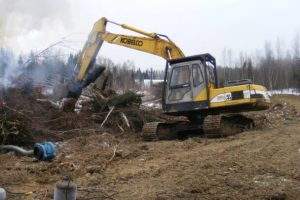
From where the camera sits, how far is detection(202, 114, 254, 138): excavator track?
11836 millimetres

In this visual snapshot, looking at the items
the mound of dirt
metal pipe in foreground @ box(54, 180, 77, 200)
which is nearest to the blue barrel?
metal pipe in foreground @ box(54, 180, 77, 200)

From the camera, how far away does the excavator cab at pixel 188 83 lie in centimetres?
1274

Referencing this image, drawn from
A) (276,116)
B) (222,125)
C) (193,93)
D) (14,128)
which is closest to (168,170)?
(14,128)

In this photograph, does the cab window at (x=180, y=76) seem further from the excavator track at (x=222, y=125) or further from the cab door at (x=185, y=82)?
the excavator track at (x=222, y=125)

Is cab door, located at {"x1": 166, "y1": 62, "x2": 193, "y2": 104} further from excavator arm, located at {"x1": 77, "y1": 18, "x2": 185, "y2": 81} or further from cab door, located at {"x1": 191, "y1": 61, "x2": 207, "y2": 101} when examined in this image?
excavator arm, located at {"x1": 77, "y1": 18, "x2": 185, "y2": 81}

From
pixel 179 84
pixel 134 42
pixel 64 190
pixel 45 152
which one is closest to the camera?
pixel 64 190

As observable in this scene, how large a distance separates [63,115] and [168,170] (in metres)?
5.76

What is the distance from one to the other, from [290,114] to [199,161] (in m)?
11.7

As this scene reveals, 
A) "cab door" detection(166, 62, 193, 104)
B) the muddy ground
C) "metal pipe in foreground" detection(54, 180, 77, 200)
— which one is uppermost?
"cab door" detection(166, 62, 193, 104)

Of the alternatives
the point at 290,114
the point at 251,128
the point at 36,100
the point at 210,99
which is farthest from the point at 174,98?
the point at 290,114

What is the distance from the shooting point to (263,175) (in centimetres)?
669

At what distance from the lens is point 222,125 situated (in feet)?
39.6

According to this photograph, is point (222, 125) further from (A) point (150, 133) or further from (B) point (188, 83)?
(A) point (150, 133)

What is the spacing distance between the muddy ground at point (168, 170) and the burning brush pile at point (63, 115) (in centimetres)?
75
